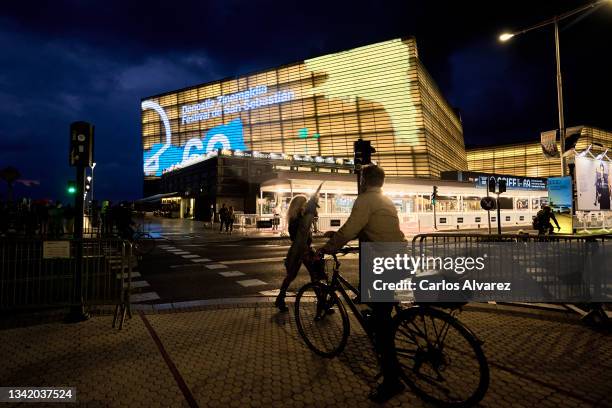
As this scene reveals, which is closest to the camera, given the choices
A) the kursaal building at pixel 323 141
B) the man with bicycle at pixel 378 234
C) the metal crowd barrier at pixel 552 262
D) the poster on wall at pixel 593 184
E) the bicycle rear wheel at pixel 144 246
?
the man with bicycle at pixel 378 234

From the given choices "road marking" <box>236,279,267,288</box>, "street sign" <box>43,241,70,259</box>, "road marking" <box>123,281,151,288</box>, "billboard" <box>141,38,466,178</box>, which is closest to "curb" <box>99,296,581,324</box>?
"street sign" <box>43,241,70,259</box>

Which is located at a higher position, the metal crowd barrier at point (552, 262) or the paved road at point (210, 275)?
the metal crowd barrier at point (552, 262)

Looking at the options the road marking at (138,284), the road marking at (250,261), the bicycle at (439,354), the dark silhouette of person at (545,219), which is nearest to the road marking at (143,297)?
the road marking at (138,284)

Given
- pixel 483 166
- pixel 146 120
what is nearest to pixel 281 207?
pixel 146 120

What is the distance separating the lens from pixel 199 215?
40.3m

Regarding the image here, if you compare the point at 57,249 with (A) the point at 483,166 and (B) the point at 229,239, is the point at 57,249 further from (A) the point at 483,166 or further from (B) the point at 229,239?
(A) the point at 483,166

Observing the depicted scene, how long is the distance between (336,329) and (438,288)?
1771mm

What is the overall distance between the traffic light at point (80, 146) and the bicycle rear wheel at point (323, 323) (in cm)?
385

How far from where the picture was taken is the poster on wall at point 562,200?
A: 1251 centimetres

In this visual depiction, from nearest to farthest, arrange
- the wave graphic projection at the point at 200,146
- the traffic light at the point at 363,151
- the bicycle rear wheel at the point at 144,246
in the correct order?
the traffic light at the point at 363,151, the bicycle rear wheel at the point at 144,246, the wave graphic projection at the point at 200,146

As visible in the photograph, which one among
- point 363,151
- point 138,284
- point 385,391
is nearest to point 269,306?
point 385,391

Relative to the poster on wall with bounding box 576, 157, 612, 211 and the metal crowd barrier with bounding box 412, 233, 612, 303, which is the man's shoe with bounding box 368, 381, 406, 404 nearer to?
the metal crowd barrier with bounding box 412, 233, 612, 303

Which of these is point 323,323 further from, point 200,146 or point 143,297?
point 200,146

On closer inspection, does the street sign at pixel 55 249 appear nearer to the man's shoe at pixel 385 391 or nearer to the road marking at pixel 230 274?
the road marking at pixel 230 274
